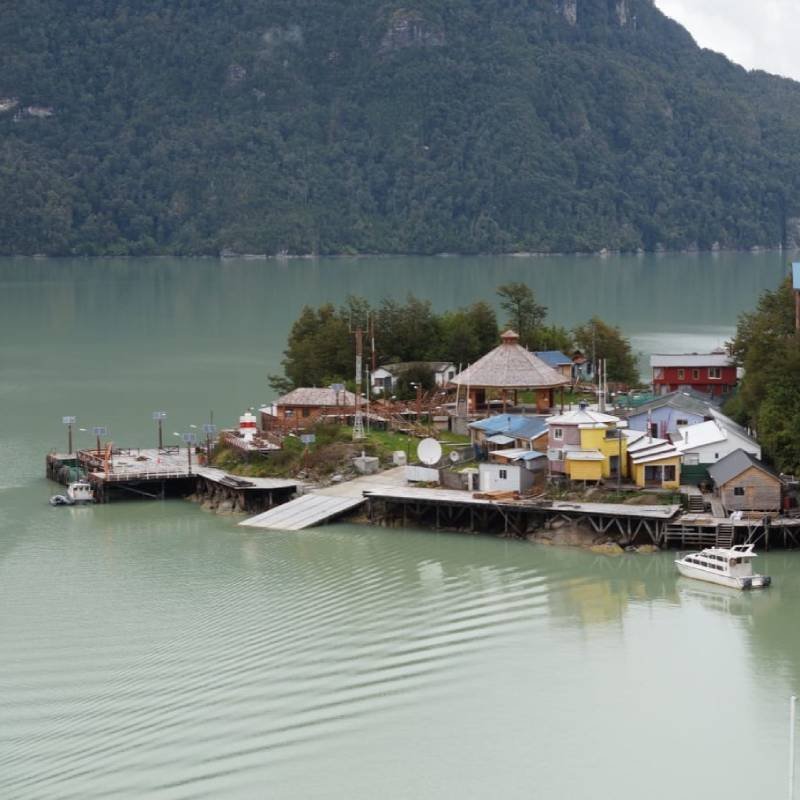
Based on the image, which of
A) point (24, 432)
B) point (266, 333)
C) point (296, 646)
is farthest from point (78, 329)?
point (296, 646)

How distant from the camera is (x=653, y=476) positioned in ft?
112

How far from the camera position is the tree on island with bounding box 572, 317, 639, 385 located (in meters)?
49.5

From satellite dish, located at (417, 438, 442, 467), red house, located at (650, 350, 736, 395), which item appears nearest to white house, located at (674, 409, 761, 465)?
satellite dish, located at (417, 438, 442, 467)

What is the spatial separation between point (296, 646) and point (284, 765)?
4990mm

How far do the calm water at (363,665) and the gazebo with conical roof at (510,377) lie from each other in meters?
7.63

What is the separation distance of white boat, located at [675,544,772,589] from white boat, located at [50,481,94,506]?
14828mm

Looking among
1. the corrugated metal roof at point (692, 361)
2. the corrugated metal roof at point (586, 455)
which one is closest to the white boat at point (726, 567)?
the corrugated metal roof at point (586, 455)

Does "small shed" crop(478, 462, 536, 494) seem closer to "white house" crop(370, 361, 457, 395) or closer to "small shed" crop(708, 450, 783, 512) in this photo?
"small shed" crop(708, 450, 783, 512)

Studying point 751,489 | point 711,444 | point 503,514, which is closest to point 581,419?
point 503,514

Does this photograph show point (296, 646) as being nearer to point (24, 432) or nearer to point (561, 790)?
point (561, 790)

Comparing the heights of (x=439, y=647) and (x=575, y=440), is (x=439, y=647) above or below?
below

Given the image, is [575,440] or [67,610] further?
[575,440]

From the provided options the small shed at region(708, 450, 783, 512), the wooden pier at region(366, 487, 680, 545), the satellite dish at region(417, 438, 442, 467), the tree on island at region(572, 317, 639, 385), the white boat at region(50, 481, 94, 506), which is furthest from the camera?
the tree on island at region(572, 317, 639, 385)

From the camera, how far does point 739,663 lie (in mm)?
25891
